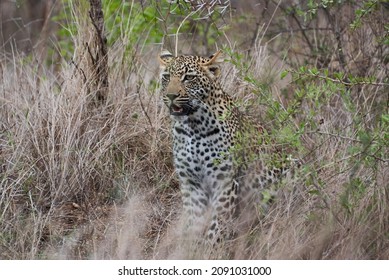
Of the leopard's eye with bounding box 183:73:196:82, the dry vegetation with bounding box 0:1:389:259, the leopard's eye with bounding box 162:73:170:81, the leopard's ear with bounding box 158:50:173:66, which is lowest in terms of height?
the dry vegetation with bounding box 0:1:389:259

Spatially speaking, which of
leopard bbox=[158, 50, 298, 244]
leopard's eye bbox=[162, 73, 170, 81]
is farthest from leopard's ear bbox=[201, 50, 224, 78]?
leopard's eye bbox=[162, 73, 170, 81]

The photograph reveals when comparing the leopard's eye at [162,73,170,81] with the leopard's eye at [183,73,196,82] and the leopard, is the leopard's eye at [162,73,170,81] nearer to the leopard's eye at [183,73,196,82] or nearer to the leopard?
the leopard

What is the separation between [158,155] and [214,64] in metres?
1.32

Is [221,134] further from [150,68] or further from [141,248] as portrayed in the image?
[150,68]

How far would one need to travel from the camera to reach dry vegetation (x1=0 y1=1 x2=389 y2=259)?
21.4 feet

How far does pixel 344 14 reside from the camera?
9.96 metres

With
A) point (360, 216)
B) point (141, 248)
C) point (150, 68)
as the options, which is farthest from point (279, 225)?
point (150, 68)

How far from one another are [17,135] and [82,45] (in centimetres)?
112

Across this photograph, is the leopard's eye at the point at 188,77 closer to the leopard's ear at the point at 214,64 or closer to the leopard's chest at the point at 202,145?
the leopard's ear at the point at 214,64

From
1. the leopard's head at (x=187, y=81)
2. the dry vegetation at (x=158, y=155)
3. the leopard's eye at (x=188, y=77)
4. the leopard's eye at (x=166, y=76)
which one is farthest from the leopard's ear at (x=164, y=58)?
the dry vegetation at (x=158, y=155)

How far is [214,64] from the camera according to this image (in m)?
7.51

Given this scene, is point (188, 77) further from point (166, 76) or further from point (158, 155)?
point (158, 155)

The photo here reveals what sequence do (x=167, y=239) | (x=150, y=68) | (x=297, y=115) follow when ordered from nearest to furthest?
(x=167, y=239), (x=297, y=115), (x=150, y=68)

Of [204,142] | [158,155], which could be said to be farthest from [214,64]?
[158,155]
